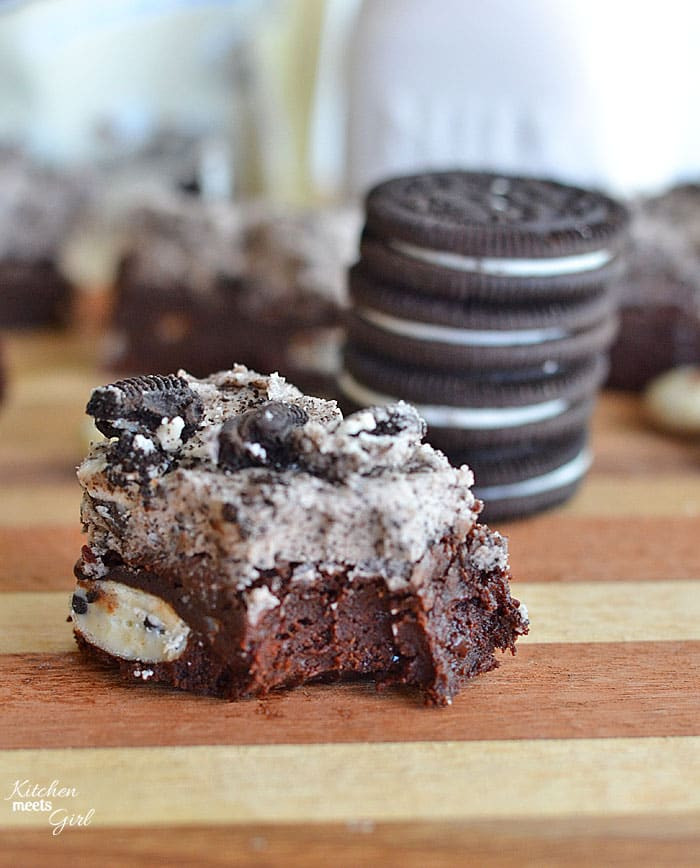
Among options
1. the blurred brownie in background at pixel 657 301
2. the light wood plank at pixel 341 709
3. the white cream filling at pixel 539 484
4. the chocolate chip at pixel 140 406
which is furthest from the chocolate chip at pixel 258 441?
the blurred brownie in background at pixel 657 301

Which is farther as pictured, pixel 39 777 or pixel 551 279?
pixel 551 279

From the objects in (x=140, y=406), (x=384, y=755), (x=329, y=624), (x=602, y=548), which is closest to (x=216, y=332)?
(x=602, y=548)

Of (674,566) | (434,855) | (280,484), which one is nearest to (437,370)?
(674,566)

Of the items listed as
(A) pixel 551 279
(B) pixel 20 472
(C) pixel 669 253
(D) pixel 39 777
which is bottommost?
(B) pixel 20 472

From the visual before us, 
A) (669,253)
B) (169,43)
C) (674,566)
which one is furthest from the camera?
(169,43)

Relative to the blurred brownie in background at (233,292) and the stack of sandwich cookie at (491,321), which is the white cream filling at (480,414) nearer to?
the stack of sandwich cookie at (491,321)

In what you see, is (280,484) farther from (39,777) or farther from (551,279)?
(551,279)
